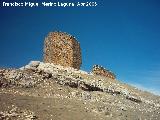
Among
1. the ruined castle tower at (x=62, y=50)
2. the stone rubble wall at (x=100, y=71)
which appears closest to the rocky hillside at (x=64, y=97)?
the ruined castle tower at (x=62, y=50)

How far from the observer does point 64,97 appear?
22.1 meters

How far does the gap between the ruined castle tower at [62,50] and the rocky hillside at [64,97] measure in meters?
3.44

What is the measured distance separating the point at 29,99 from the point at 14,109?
285 centimetres

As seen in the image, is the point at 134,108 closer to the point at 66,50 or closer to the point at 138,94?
the point at 138,94

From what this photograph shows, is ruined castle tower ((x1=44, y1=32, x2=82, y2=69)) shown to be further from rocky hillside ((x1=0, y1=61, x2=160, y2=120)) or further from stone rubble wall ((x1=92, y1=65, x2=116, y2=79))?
rocky hillside ((x1=0, y1=61, x2=160, y2=120))

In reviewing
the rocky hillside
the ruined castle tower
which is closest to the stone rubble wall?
the ruined castle tower

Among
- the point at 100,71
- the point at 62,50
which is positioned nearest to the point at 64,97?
the point at 62,50

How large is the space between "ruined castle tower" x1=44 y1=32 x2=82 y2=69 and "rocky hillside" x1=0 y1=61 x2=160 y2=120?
11.3ft

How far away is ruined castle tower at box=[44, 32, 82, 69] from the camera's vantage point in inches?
1266

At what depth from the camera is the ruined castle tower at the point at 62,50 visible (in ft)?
105

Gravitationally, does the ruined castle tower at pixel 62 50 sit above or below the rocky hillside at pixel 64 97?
above

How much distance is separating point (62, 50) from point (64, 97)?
10886mm

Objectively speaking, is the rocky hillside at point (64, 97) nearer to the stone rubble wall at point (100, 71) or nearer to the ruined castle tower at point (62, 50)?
the ruined castle tower at point (62, 50)

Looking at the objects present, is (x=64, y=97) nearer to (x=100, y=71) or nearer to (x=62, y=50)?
(x=62, y=50)
